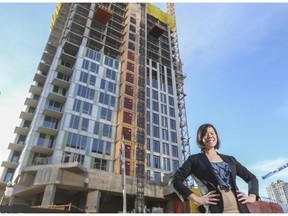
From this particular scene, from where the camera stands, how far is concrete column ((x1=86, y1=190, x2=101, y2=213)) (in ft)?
87.1

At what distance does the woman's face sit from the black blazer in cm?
18

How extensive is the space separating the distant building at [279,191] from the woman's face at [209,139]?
12147 centimetres

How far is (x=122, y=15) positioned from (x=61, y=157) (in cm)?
4074

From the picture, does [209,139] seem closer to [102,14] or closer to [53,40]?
[102,14]

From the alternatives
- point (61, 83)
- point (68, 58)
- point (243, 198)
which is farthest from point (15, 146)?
point (243, 198)

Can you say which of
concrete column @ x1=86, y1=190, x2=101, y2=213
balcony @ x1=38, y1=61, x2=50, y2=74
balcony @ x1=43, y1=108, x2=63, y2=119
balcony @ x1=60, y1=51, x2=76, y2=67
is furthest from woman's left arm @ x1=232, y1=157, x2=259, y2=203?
balcony @ x1=38, y1=61, x2=50, y2=74

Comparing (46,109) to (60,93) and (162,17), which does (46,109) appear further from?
(162,17)

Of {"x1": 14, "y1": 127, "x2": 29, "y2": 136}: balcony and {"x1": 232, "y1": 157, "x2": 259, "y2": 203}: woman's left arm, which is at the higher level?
{"x1": 14, "y1": 127, "x2": 29, "y2": 136}: balcony

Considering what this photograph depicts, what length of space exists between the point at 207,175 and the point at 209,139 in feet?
1.89

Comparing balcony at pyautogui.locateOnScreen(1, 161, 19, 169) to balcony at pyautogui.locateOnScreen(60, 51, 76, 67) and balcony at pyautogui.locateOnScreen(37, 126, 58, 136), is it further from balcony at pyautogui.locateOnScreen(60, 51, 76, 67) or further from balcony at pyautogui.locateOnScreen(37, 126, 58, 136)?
balcony at pyautogui.locateOnScreen(60, 51, 76, 67)

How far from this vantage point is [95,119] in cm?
3622

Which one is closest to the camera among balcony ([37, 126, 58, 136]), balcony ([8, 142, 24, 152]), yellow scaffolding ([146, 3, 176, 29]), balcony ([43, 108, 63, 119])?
balcony ([37, 126, 58, 136])

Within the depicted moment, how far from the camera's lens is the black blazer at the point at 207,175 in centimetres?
275

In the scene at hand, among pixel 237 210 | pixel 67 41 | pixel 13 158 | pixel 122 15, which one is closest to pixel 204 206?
pixel 237 210
